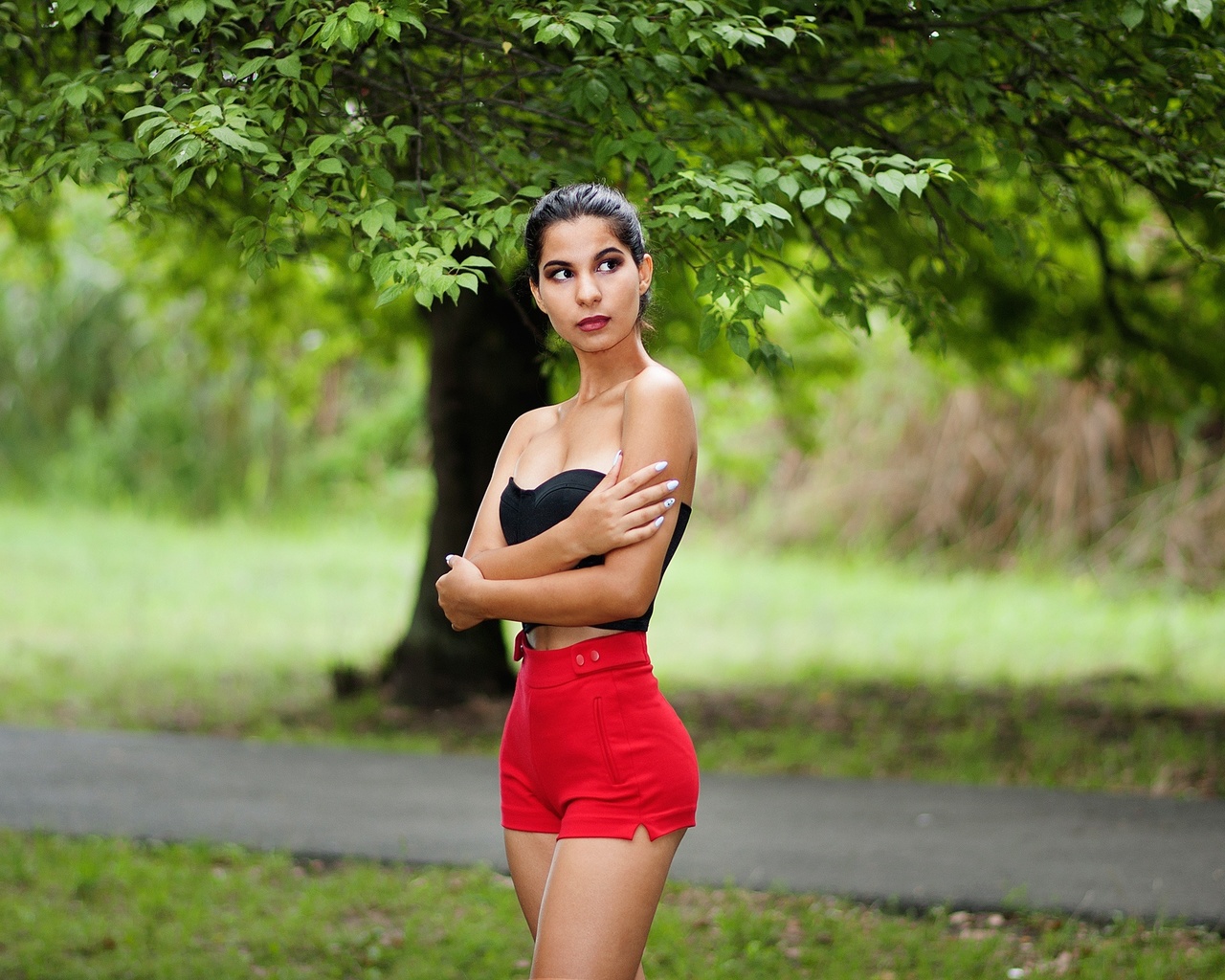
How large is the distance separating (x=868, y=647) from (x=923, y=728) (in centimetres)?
325

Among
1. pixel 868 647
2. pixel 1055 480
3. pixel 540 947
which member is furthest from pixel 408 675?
pixel 1055 480

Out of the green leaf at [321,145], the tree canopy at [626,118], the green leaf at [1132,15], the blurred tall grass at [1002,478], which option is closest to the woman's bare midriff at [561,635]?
the tree canopy at [626,118]

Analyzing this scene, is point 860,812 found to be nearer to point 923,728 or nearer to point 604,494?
point 923,728

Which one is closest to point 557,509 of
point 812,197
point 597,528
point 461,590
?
point 597,528

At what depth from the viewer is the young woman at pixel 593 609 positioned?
9.18 ft

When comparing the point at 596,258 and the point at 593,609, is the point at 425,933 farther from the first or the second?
the point at 596,258

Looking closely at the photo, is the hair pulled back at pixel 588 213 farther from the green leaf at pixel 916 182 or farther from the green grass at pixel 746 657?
the green grass at pixel 746 657

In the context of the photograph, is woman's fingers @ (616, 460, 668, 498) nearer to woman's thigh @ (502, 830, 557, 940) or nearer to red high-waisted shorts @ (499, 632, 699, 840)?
red high-waisted shorts @ (499, 632, 699, 840)

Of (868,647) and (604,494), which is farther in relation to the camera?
(868,647)

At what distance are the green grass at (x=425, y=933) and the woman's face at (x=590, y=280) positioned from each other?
268 cm

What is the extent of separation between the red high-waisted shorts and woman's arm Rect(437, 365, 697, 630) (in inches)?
3.4

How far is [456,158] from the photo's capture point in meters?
4.54

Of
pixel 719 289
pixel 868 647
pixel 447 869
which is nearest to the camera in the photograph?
pixel 719 289

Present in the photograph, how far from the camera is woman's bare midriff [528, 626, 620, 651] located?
2.92 metres
